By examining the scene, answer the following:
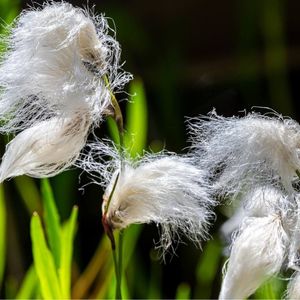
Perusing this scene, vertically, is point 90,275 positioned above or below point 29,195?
below

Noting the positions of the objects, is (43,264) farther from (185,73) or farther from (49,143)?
(185,73)

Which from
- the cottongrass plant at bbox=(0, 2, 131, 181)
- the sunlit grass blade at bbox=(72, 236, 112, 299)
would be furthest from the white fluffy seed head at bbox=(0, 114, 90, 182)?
the sunlit grass blade at bbox=(72, 236, 112, 299)

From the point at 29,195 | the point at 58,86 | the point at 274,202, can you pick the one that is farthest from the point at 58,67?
the point at 29,195

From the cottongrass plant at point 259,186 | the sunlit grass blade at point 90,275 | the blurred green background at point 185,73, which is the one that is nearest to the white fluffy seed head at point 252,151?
the cottongrass plant at point 259,186

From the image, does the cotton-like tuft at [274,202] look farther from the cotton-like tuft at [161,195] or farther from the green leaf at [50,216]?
Answer: the green leaf at [50,216]

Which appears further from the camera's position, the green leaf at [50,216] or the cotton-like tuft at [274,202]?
the green leaf at [50,216]

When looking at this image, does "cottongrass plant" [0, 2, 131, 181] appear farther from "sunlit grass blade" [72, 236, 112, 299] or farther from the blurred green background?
the blurred green background

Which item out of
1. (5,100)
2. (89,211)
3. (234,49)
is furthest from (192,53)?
(5,100)
